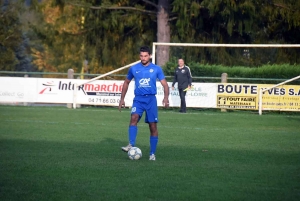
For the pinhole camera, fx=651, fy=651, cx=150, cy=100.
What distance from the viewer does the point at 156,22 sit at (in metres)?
34.2

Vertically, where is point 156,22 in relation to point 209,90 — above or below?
above

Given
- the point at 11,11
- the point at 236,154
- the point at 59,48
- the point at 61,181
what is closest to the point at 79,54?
the point at 59,48

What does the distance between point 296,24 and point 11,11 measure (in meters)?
25.4

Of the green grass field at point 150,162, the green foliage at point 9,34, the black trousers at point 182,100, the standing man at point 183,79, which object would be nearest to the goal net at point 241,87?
the standing man at point 183,79

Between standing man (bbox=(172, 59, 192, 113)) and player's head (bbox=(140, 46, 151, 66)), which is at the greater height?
player's head (bbox=(140, 46, 151, 66))

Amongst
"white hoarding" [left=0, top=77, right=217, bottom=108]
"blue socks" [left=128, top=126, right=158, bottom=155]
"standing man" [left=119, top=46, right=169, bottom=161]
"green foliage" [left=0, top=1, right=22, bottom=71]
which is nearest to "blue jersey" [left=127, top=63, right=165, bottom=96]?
"standing man" [left=119, top=46, right=169, bottom=161]

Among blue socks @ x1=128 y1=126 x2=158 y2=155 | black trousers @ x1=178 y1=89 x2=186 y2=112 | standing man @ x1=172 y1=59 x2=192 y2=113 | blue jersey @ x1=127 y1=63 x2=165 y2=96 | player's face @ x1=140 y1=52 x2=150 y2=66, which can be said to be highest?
player's face @ x1=140 y1=52 x2=150 y2=66

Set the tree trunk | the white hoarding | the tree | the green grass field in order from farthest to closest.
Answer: the tree trunk, the tree, the white hoarding, the green grass field

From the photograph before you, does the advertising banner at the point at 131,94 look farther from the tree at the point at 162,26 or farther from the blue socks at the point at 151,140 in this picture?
the blue socks at the point at 151,140

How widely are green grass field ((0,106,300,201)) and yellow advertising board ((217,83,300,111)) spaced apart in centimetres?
472

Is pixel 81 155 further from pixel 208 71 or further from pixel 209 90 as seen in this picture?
pixel 208 71

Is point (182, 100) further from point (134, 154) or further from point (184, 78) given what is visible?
point (134, 154)

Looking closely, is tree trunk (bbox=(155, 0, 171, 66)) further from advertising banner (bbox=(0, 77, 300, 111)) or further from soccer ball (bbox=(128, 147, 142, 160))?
soccer ball (bbox=(128, 147, 142, 160))

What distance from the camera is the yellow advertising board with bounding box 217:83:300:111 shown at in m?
24.8
